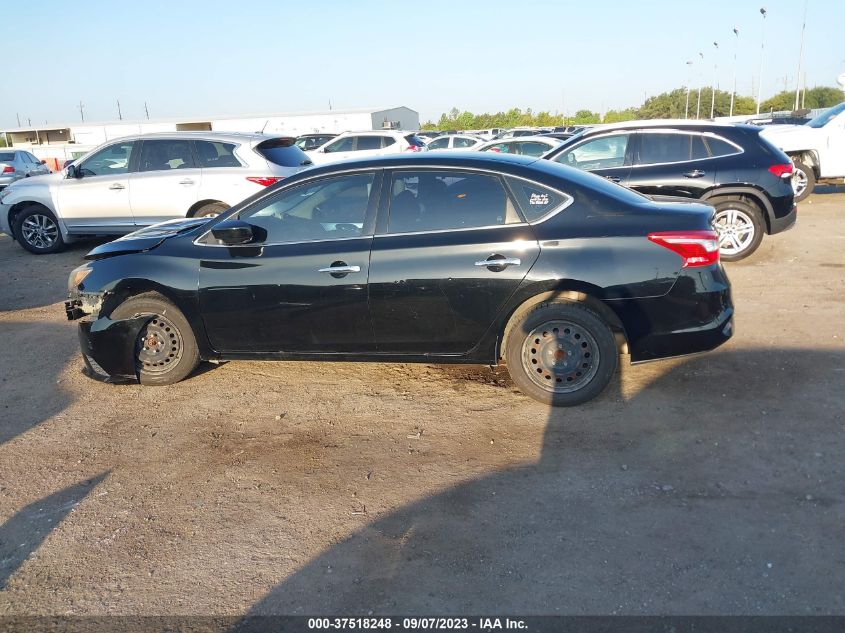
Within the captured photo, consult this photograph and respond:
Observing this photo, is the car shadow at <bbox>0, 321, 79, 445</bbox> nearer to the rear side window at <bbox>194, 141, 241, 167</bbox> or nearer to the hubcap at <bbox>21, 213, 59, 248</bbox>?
the rear side window at <bbox>194, 141, 241, 167</bbox>

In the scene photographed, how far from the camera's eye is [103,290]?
211 inches

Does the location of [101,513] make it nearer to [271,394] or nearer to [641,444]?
[271,394]

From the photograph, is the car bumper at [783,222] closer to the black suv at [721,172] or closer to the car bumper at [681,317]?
the black suv at [721,172]

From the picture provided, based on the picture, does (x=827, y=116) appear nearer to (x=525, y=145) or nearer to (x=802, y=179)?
(x=802, y=179)

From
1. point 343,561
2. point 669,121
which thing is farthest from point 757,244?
point 343,561

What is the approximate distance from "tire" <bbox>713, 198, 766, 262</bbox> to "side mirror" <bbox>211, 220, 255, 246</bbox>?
19.8 ft

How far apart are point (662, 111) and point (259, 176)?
79.5 metres

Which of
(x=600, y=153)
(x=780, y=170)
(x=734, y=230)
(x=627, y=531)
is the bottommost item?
(x=627, y=531)

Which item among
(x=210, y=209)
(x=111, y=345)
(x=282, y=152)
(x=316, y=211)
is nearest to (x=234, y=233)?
(x=316, y=211)

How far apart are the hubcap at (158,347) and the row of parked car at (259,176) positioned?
3487 mm

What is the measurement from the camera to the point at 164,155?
10438mm

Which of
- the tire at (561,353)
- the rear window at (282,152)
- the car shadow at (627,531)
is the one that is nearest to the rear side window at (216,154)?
the rear window at (282,152)

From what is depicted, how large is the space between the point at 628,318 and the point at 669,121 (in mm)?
5426

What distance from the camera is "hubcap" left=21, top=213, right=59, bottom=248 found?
11.4 metres
